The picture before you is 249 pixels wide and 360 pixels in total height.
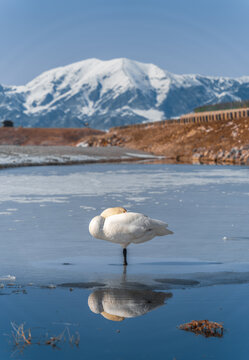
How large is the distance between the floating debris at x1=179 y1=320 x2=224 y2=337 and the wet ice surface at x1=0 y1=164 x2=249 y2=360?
0.38 feet

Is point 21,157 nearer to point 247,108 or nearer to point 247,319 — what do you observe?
point 247,108

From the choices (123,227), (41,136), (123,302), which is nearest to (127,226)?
(123,227)

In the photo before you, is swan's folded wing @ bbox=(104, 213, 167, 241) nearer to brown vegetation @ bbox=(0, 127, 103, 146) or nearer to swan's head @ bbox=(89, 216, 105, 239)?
swan's head @ bbox=(89, 216, 105, 239)

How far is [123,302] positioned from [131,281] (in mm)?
1234

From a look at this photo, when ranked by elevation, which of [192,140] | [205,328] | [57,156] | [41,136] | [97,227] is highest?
[192,140]

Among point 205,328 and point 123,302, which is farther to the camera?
point 123,302

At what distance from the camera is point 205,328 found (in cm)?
643

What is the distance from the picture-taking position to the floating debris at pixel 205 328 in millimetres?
6340

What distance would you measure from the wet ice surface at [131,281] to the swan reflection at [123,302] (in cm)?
1

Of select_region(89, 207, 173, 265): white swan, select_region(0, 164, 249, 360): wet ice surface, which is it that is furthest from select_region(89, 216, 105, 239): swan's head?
select_region(0, 164, 249, 360): wet ice surface

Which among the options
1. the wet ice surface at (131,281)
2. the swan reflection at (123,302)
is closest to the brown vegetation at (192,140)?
the wet ice surface at (131,281)

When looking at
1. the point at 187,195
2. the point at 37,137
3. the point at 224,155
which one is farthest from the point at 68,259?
the point at 37,137

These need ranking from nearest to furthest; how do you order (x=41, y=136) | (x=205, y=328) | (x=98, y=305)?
1. (x=205, y=328)
2. (x=98, y=305)
3. (x=41, y=136)

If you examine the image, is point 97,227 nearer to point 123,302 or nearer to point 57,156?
point 123,302
